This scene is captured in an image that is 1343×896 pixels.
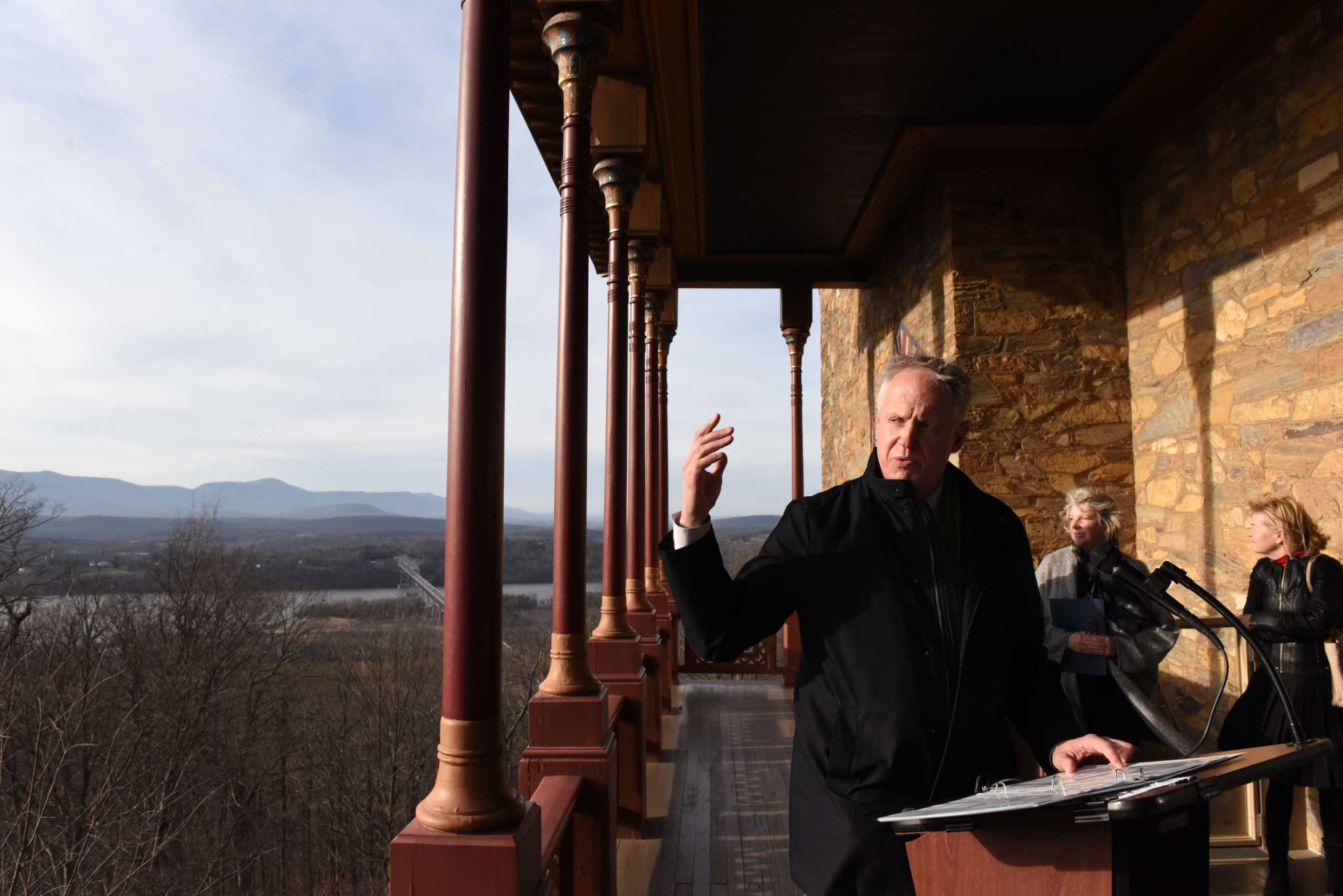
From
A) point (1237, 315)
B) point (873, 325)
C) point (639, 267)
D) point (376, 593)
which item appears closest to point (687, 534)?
point (1237, 315)

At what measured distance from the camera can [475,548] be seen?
1.82m

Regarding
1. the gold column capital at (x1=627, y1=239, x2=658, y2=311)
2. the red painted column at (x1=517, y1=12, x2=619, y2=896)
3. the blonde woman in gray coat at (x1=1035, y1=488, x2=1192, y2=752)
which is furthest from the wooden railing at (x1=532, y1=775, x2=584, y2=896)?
the gold column capital at (x1=627, y1=239, x2=658, y2=311)

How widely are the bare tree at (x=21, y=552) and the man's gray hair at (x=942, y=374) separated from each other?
2514 centimetres

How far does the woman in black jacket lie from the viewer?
306 cm

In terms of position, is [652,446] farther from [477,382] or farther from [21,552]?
[21,552]

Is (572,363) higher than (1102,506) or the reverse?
higher

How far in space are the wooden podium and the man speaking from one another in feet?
0.81

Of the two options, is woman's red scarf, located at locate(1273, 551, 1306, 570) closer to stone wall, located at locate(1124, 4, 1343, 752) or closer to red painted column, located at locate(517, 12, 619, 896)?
stone wall, located at locate(1124, 4, 1343, 752)

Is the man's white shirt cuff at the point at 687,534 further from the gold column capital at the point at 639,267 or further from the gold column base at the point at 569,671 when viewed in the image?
the gold column capital at the point at 639,267

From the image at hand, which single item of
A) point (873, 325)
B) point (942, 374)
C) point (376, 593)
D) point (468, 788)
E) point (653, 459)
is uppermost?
point (873, 325)

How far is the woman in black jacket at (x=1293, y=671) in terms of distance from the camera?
306cm

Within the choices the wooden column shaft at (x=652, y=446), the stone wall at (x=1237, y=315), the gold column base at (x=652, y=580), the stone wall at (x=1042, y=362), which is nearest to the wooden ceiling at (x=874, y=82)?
the stone wall at (x=1237, y=315)

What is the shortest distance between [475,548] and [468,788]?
0.47 meters

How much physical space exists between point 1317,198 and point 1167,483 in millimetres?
1751
